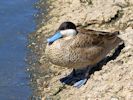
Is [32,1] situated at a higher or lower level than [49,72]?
higher

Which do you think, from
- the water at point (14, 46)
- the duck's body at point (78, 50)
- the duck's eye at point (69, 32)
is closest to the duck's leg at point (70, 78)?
the duck's body at point (78, 50)

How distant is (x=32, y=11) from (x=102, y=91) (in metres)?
4.54

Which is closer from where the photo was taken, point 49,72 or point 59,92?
point 59,92

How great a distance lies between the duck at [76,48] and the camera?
25.1 ft

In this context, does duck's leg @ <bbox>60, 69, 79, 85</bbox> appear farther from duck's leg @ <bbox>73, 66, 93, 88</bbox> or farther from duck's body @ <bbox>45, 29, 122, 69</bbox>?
duck's body @ <bbox>45, 29, 122, 69</bbox>

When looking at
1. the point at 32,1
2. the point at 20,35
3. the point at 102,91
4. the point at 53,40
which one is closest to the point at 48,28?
the point at 20,35

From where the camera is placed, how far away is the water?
8352mm

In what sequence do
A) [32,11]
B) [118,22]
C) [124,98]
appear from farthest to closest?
[32,11], [118,22], [124,98]

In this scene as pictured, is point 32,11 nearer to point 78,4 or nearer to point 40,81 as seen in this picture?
point 78,4

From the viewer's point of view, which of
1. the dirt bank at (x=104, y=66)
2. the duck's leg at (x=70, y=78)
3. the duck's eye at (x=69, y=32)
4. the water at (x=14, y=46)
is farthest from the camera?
the water at (x=14, y=46)

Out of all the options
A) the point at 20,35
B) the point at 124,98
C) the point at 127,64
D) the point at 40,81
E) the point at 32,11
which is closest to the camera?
the point at 124,98

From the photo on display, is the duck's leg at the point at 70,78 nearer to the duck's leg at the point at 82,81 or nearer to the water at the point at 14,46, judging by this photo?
the duck's leg at the point at 82,81

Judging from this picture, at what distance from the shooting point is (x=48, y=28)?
10.4 meters

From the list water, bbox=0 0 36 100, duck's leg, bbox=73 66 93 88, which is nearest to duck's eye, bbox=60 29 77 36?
duck's leg, bbox=73 66 93 88
